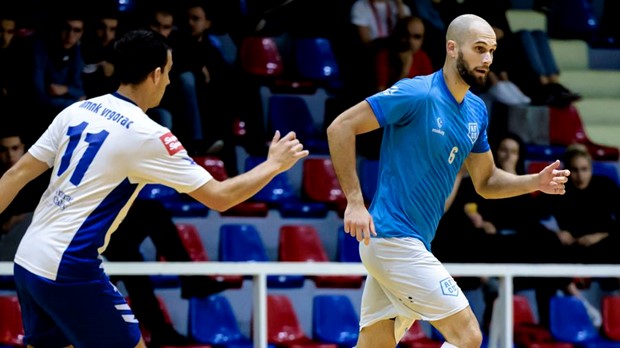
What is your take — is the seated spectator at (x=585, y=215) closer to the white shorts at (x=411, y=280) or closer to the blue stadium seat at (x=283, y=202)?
the blue stadium seat at (x=283, y=202)

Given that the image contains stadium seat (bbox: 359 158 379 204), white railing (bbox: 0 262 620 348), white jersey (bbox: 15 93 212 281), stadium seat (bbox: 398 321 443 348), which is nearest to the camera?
white jersey (bbox: 15 93 212 281)

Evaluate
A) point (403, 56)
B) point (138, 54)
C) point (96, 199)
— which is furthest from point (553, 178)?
point (403, 56)

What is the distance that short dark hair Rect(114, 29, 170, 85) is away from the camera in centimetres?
445

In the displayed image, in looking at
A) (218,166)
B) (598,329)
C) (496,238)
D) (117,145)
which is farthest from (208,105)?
(117,145)

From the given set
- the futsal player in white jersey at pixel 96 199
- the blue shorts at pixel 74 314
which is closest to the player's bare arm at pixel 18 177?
the futsal player in white jersey at pixel 96 199

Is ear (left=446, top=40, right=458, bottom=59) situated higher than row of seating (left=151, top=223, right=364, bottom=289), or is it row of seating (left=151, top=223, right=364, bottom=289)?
ear (left=446, top=40, right=458, bottom=59)

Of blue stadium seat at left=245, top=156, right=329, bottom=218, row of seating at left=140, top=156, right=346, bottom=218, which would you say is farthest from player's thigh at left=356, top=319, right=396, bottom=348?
blue stadium seat at left=245, top=156, right=329, bottom=218

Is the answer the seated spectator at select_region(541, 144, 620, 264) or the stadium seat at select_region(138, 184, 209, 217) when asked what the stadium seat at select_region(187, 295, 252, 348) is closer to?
the stadium seat at select_region(138, 184, 209, 217)

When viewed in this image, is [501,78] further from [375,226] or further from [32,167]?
[32,167]

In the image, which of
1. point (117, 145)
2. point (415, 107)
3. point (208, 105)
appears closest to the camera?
point (117, 145)

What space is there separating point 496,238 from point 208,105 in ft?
7.94

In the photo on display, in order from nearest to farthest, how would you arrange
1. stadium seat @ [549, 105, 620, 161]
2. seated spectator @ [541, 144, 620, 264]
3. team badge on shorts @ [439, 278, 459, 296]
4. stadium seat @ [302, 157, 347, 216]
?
team badge on shorts @ [439, 278, 459, 296] → seated spectator @ [541, 144, 620, 264] → stadium seat @ [302, 157, 347, 216] → stadium seat @ [549, 105, 620, 161]

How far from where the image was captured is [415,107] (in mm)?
5172

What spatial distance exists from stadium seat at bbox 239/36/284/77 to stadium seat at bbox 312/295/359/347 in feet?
6.89
